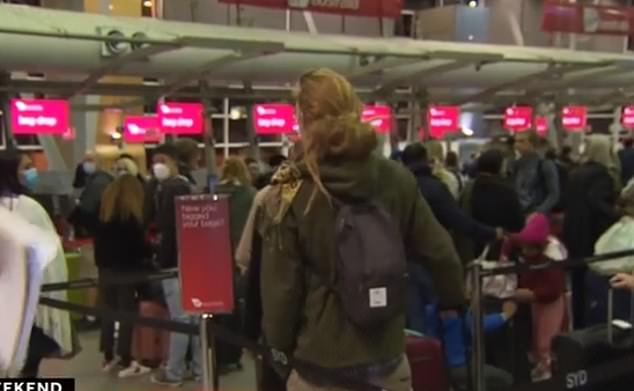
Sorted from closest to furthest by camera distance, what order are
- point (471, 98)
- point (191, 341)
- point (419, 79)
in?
point (191, 341)
point (419, 79)
point (471, 98)

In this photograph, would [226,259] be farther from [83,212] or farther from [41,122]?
[41,122]

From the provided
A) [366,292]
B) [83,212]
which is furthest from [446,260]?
[83,212]

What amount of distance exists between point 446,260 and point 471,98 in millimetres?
11953

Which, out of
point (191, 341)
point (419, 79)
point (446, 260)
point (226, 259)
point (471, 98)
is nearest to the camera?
point (446, 260)

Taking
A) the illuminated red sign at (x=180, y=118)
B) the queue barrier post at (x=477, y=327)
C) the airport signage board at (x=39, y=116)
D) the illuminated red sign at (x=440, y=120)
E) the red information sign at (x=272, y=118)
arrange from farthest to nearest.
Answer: the illuminated red sign at (x=440, y=120) → the red information sign at (x=272, y=118) → the illuminated red sign at (x=180, y=118) → the airport signage board at (x=39, y=116) → the queue barrier post at (x=477, y=327)

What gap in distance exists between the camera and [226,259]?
122 inches

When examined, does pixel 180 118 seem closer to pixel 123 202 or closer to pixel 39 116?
pixel 39 116

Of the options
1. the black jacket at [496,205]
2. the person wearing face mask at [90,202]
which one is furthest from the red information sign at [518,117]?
the black jacket at [496,205]

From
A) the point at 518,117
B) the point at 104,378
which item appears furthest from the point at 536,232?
the point at 518,117

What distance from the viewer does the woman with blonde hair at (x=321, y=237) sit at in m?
2.51

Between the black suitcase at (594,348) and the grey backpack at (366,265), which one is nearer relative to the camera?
the grey backpack at (366,265)

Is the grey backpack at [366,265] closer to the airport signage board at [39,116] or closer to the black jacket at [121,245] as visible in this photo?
the black jacket at [121,245]

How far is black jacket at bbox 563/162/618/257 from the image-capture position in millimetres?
6527

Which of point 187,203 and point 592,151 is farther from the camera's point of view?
point 592,151
